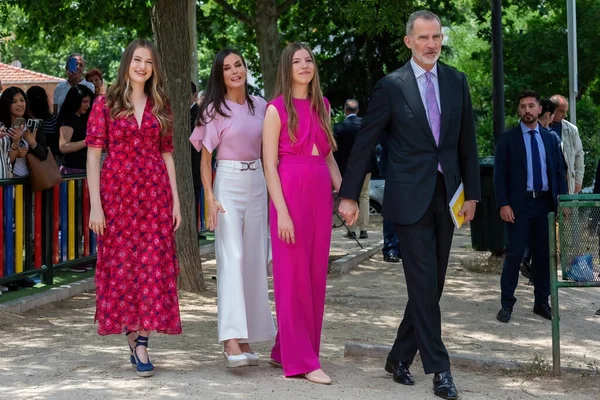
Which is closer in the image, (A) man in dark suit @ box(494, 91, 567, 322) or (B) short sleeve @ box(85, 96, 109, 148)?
(B) short sleeve @ box(85, 96, 109, 148)

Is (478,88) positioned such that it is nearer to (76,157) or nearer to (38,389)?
(76,157)

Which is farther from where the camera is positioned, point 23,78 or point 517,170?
point 23,78

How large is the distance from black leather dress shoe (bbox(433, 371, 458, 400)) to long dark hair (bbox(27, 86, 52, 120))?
682 cm

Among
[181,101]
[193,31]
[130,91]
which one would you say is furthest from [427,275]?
[193,31]

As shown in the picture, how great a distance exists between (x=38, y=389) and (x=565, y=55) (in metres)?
30.3

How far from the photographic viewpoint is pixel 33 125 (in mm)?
11117

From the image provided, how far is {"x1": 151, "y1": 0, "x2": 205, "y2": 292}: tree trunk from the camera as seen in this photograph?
11.4 meters

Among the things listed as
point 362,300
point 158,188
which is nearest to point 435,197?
point 158,188

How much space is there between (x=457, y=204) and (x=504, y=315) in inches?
139

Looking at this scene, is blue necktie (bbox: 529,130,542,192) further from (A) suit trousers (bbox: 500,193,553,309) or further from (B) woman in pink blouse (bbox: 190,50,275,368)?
(B) woman in pink blouse (bbox: 190,50,275,368)

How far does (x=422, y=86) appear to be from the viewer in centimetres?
698

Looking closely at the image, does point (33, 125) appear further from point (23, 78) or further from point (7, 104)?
point (23, 78)

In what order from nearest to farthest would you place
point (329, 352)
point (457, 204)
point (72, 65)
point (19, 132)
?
1. point (457, 204)
2. point (329, 352)
3. point (19, 132)
4. point (72, 65)

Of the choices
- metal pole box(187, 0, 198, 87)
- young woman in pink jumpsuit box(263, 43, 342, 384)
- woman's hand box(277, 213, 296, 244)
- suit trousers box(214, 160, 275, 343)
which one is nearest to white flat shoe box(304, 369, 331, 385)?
young woman in pink jumpsuit box(263, 43, 342, 384)
